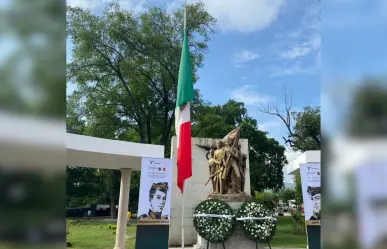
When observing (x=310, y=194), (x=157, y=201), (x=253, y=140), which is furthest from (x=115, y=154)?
(x=253, y=140)

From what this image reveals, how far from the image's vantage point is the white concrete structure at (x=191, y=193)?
11.0m

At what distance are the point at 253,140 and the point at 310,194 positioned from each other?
17098mm

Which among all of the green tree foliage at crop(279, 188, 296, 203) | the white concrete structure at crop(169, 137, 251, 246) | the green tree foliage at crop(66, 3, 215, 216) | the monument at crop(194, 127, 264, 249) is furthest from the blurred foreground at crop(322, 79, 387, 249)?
the green tree foliage at crop(279, 188, 296, 203)

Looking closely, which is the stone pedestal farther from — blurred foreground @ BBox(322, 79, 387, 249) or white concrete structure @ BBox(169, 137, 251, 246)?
blurred foreground @ BBox(322, 79, 387, 249)

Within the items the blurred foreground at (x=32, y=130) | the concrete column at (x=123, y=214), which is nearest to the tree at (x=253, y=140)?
the concrete column at (x=123, y=214)

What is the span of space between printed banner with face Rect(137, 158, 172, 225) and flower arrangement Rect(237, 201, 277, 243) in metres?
2.48

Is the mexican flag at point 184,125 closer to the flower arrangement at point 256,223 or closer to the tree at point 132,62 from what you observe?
the flower arrangement at point 256,223

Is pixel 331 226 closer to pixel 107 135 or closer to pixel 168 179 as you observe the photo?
pixel 168 179

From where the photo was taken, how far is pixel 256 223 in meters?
8.44

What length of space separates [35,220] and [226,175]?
343 inches

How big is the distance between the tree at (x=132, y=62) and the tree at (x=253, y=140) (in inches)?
89.1

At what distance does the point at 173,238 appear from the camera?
11.0 meters

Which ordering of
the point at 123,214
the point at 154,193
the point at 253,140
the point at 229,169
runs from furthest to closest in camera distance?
the point at 253,140 < the point at 229,169 < the point at 123,214 < the point at 154,193

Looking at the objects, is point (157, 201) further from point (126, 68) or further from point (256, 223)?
Answer: point (126, 68)
